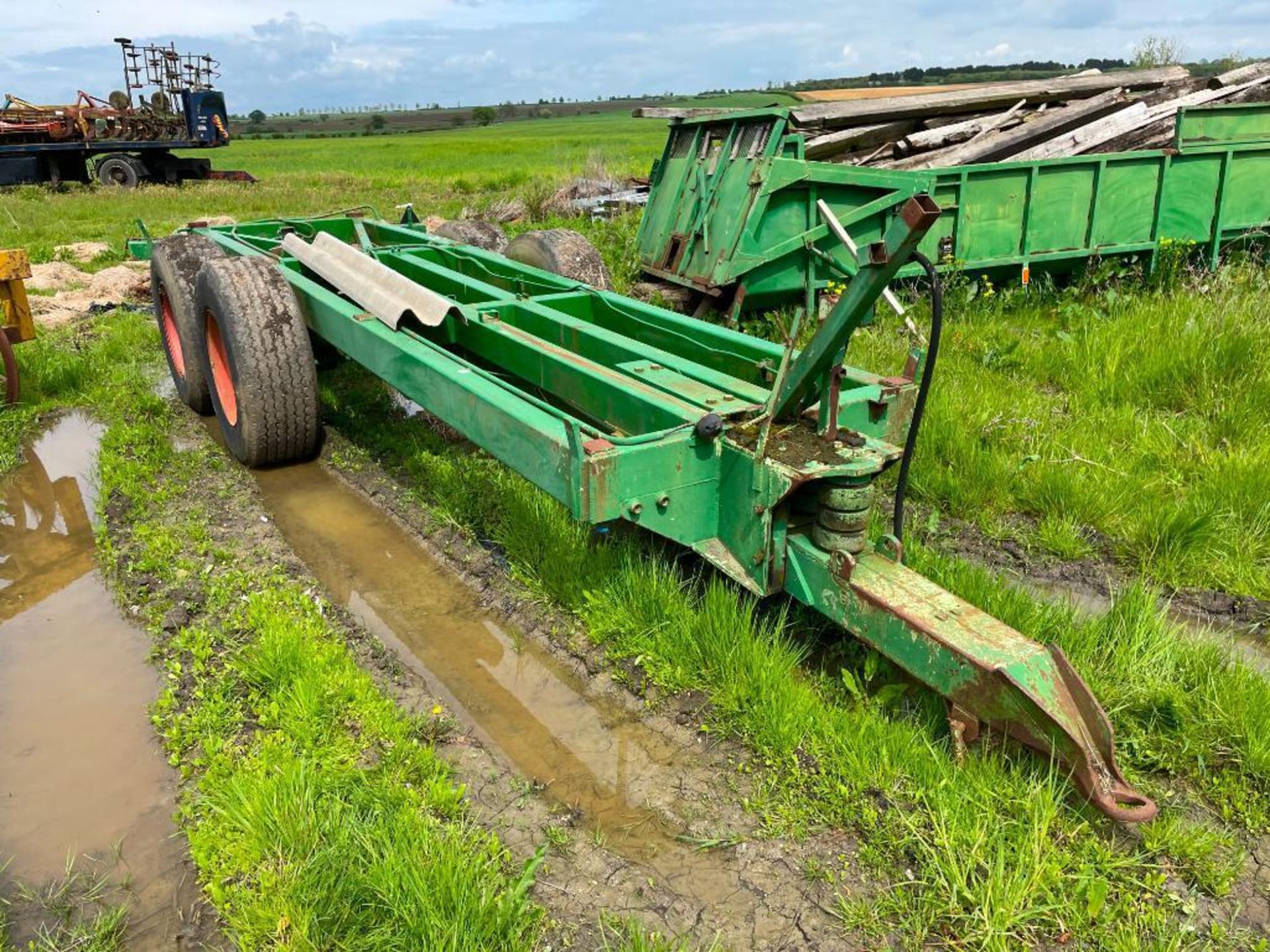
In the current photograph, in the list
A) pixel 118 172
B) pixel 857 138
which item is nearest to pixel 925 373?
pixel 857 138

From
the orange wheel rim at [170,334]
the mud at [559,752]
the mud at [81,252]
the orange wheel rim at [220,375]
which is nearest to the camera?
the mud at [559,752]

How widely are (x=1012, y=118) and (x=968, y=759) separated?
25.8 feet

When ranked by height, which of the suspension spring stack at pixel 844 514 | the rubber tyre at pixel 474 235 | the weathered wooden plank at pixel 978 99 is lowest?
the suspension spring stack at pixel 844 514

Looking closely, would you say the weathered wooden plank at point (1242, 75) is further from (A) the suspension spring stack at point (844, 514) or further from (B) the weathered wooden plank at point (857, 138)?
(A) the suspension spring stack at point (844, 514)

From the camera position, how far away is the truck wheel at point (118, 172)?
22.9m

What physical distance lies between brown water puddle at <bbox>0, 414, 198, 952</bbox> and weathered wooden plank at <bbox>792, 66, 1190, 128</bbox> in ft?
21.5

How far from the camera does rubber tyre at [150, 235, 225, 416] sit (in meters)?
5.77

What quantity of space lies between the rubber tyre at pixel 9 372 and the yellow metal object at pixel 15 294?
86mm

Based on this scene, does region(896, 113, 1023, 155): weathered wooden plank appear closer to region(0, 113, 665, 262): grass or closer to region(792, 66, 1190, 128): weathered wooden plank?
region(792, 66, 1190, 128): weathered wooden plank

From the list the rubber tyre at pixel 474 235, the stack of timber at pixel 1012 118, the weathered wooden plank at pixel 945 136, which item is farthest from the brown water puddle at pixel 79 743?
the weathered wooden plank at pixel 945 136

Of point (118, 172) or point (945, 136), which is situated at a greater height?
point (945, 136)

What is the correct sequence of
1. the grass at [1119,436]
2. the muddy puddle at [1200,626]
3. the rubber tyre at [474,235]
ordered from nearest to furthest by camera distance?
the muddy puddle at [1200,626]
the grass at [1119,436]
the rubber tyre at [474,235]

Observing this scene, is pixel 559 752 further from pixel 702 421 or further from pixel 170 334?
pixel 170 334

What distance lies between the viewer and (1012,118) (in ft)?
28.3
